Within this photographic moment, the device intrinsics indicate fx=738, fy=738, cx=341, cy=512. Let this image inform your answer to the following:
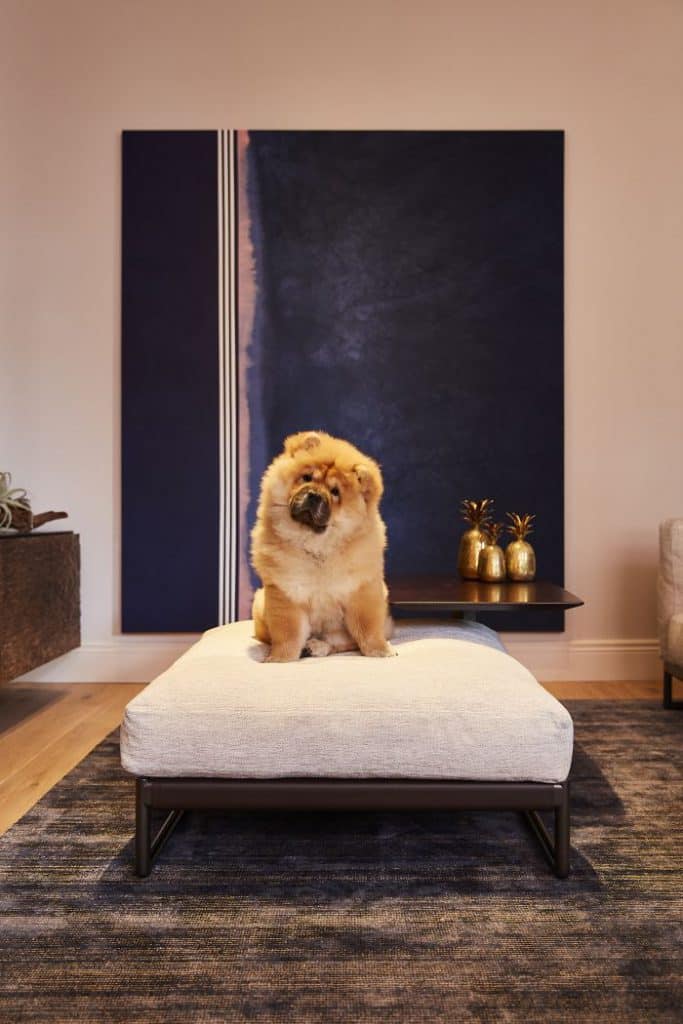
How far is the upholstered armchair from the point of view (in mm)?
3170

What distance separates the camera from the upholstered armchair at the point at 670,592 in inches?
125

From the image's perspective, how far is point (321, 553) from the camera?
199cm

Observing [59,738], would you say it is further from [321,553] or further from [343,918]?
[343,918]

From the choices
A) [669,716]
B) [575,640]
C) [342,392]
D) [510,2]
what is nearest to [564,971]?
[669,716]

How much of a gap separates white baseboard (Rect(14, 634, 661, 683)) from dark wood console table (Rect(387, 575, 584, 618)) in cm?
91

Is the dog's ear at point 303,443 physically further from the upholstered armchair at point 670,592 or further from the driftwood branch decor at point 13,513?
the upholstered armchair at point 670,592

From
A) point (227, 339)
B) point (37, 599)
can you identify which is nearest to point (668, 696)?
point (227, 339)

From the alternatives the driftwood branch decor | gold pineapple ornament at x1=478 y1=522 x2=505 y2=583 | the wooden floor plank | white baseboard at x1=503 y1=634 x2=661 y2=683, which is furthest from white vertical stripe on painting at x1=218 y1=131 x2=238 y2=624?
white baseboard at x1=503 y1=634 x2=661 y2=683

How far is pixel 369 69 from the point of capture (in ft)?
12.1

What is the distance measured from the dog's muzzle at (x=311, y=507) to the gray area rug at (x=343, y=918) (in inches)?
32.0

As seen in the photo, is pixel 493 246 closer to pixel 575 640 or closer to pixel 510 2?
pixel 510 2

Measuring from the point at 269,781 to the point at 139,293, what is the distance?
2781mm

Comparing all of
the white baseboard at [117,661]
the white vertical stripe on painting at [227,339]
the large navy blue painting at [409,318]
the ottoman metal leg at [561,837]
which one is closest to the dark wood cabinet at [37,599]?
the white baseboard at [117,661]

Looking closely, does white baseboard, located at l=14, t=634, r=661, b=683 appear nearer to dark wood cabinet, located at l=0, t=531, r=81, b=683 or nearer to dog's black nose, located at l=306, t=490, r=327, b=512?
dark wood cabinet, located at l=0, t=531, r=81, b=683
